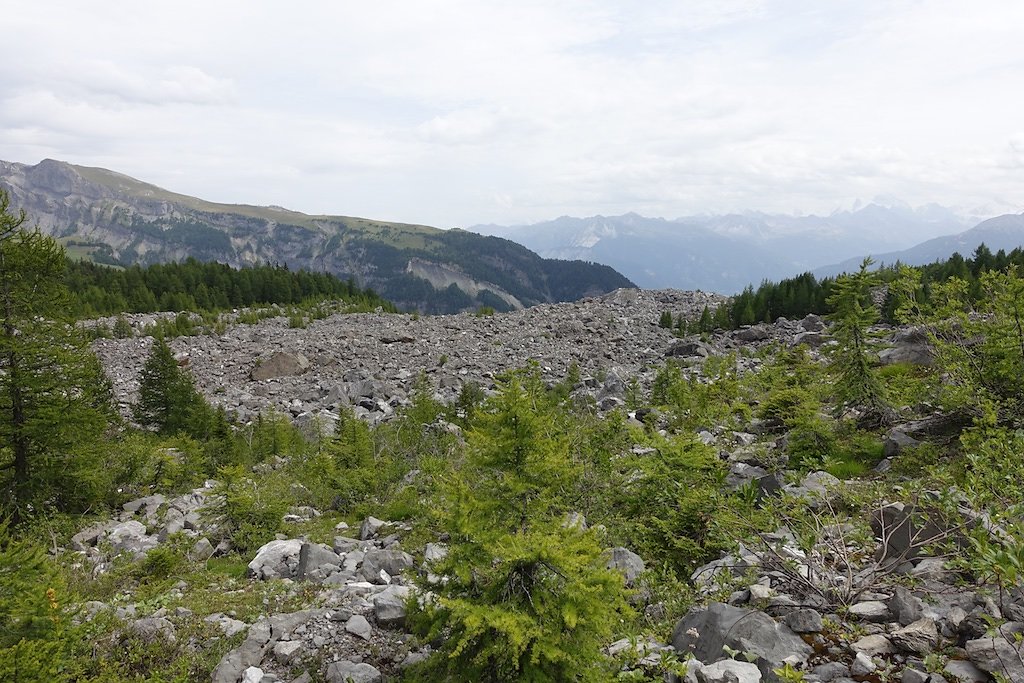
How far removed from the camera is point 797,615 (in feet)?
19.8

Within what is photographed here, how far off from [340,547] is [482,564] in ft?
25.2

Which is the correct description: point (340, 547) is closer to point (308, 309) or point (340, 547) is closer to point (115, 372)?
point (115, 372)

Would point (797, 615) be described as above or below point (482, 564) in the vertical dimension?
below

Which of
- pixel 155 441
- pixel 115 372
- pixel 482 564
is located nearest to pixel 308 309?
pixel 115 372

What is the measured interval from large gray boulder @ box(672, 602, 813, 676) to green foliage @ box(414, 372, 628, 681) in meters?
1.36

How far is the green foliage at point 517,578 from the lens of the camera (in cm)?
488

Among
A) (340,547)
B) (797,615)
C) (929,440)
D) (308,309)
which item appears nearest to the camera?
(797,615)

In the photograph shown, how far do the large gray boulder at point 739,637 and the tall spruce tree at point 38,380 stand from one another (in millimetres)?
14585

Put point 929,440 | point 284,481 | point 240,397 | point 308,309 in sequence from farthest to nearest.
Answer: point 308,309
point 240,397
point 284,481
point 929,440

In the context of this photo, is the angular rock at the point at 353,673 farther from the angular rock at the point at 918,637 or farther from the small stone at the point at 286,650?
the angular rock at the point at 918,637

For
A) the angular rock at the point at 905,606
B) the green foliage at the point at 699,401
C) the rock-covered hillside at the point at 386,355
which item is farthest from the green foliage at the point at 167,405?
the angular rock at the point at 905,606

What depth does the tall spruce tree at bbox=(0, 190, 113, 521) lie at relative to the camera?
1234 centimetres

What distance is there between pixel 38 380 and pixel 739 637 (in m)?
15.4

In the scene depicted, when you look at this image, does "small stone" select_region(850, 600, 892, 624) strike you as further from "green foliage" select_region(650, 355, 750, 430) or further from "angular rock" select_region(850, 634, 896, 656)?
"green foliage" select_region(650, 355, 750, 430)
